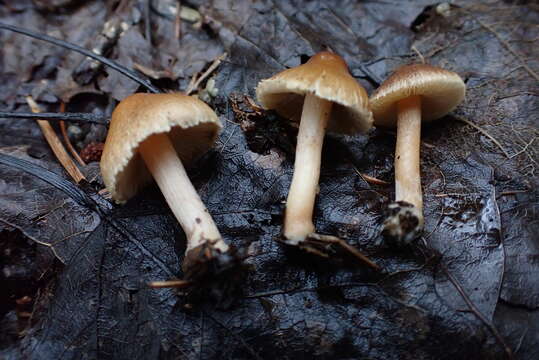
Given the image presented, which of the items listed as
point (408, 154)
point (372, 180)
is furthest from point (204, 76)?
point (408, 154)

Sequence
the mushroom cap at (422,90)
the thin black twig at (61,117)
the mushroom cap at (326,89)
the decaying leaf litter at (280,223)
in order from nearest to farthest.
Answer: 1. the decaying leaf litter at (280,223)
2. the mushroom cap at (326,89)
3. the mushroom cap at (422,90)
4. the thin black twig at (61,117)

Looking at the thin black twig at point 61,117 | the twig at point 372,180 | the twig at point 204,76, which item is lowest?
the twig at point 372,180

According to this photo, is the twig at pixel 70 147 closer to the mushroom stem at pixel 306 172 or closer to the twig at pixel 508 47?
the mushroom stem at pixel 306 172

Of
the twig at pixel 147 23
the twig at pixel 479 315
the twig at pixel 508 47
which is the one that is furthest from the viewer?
the twig at pixel 147 23

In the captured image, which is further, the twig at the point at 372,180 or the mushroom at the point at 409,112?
the twig at the point at 372,180

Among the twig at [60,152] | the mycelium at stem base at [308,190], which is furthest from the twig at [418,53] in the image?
the twig at [60,152]

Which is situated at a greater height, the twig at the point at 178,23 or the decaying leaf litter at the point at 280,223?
the twig at the point at 178,23

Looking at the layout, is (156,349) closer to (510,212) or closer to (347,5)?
(510,212)

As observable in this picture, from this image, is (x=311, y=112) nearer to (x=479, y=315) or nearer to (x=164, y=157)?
(x=164, y=157)
